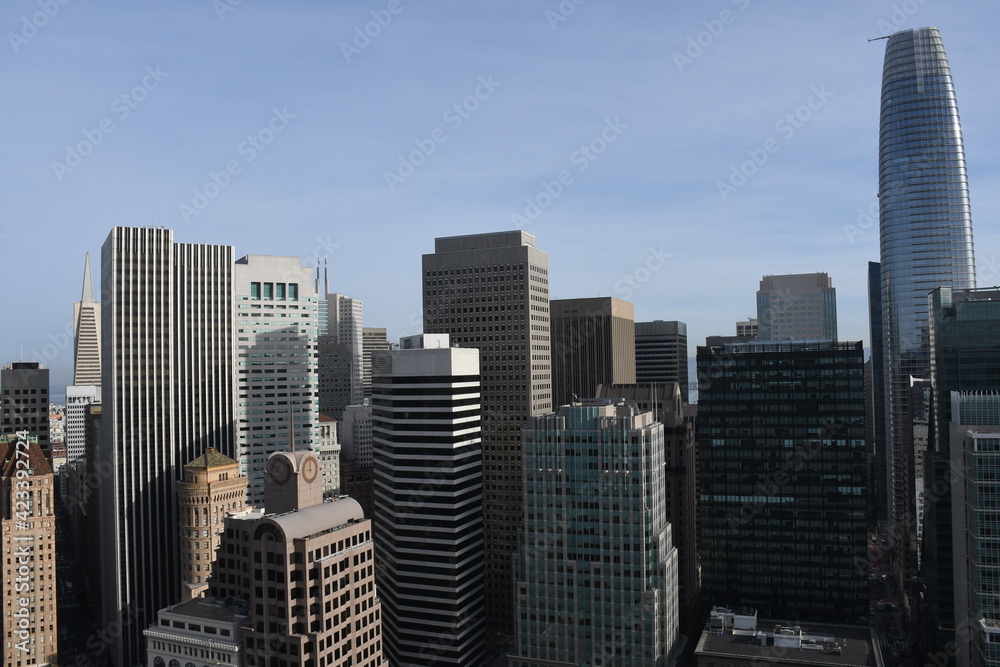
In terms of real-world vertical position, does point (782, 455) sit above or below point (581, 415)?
below

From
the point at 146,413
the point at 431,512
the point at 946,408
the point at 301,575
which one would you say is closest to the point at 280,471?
the point at 301,575

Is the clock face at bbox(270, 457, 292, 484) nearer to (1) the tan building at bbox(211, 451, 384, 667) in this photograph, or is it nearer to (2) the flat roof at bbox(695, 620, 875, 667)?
(1) the tan building at bbox(211, 451, 384, 667)

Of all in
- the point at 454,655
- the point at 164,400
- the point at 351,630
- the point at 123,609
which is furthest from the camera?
the point at 164,400

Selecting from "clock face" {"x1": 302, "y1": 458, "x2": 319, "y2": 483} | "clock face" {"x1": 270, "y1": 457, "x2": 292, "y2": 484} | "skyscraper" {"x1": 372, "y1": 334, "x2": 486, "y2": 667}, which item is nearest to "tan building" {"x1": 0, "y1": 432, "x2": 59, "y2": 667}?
"skyscraper" {"x1": 372, "y1": 334, "x2": 486, "y2": 667}

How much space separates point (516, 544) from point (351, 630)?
86572mm

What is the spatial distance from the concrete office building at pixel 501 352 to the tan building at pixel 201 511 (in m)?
61.9

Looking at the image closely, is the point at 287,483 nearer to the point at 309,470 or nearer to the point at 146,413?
the point at 309,470

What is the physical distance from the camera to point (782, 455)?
162 metres

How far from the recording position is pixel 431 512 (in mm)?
157125

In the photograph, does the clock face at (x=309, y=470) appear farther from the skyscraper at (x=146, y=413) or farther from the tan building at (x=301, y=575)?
the skyscraper at (x=146, y=413)

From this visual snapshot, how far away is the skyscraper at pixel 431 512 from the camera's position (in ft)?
506

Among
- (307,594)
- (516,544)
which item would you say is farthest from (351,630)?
(516,544)

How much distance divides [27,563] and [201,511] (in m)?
35.0

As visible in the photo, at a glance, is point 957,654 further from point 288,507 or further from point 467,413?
point 288,507
